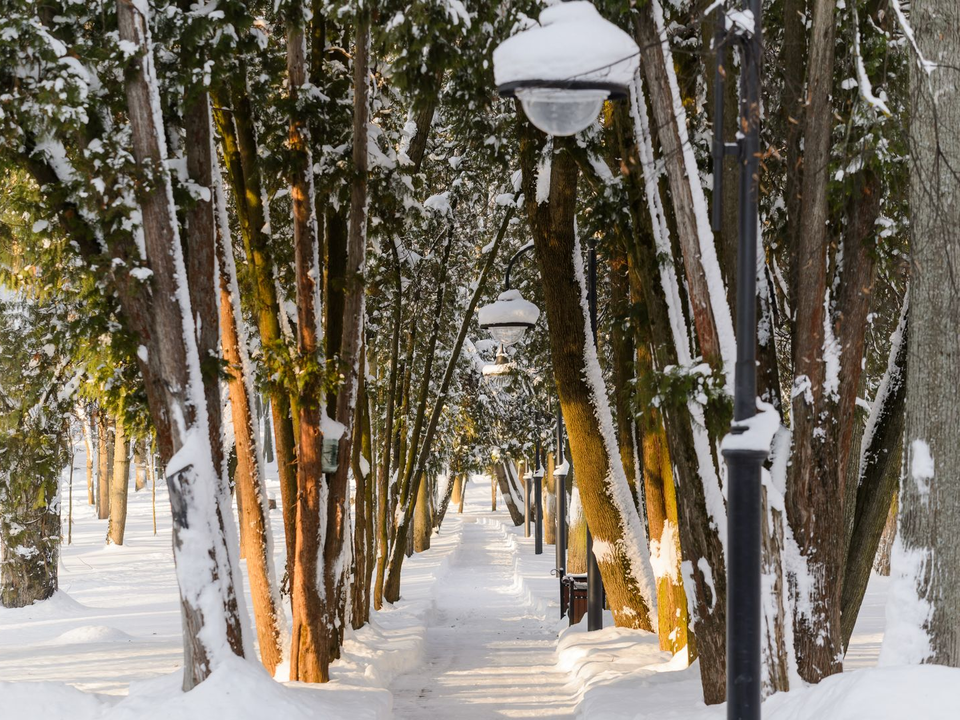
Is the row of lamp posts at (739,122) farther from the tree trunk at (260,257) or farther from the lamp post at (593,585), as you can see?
the lamp post at (593,585)

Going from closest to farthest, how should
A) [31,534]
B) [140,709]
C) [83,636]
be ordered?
[140,709] < [83,636] < [31,534]

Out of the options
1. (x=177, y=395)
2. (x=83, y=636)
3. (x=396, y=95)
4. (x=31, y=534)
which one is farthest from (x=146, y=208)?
(x=31, y=534)

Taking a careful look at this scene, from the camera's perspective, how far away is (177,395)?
24.2 ft

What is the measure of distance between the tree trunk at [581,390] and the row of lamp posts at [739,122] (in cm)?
576

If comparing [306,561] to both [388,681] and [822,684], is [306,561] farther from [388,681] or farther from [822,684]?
[822,684]

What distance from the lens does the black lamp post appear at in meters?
4.63

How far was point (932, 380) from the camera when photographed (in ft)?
17.9

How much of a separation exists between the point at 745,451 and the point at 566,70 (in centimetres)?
197

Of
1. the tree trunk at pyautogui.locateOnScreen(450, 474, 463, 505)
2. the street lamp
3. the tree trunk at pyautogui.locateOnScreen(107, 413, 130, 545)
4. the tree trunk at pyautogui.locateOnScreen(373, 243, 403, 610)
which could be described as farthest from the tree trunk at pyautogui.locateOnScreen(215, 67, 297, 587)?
the tree trunk at pyautogui.locateOnScreen(450, 474, 463, 505)

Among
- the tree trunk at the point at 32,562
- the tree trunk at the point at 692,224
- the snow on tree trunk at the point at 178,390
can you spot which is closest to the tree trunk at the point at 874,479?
the tree trunk at the point at 692,224

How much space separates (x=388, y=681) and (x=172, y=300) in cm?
608

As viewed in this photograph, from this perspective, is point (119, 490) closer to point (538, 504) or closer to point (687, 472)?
point (538, 504)

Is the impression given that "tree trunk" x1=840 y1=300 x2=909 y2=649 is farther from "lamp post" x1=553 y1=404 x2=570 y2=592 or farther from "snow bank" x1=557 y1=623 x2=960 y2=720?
"lamp post" x1=553 y1=404 x2=570 y2=592

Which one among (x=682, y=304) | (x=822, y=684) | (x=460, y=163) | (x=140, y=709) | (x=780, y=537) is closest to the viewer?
(x=822, y=684)
